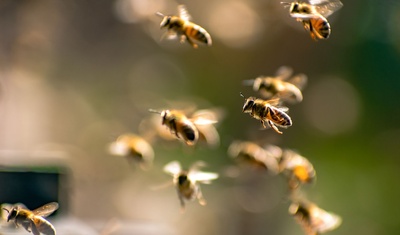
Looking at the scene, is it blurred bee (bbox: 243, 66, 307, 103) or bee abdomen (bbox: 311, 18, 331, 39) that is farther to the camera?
blurred bee (bbox: 243, 66, 307, 103)

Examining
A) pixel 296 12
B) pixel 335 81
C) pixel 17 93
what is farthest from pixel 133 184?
pixel 296 12

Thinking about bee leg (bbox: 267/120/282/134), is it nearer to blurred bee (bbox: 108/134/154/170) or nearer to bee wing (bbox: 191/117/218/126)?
bee wing (bbox: 191/117/218/126)

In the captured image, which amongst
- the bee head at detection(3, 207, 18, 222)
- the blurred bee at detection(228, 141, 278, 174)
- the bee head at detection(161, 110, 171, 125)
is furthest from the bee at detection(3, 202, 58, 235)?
the blurred bee at detection(228, 141, 278, 174)

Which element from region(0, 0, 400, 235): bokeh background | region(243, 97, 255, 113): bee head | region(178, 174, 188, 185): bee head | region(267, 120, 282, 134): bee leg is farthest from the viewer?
region(0, 0, 400, 235): bokeh background

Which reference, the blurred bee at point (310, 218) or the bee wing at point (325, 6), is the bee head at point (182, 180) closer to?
the blurred bee at point (310, 218)

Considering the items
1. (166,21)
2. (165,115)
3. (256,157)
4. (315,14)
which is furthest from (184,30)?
(256,157)

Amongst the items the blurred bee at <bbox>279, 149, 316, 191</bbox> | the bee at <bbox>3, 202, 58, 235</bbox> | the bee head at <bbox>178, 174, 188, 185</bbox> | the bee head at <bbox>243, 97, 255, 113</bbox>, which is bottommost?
the bee at <bbox>3, 202, 58, 235</bbox>

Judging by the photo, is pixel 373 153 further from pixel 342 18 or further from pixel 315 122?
Result: pixel 342 18
